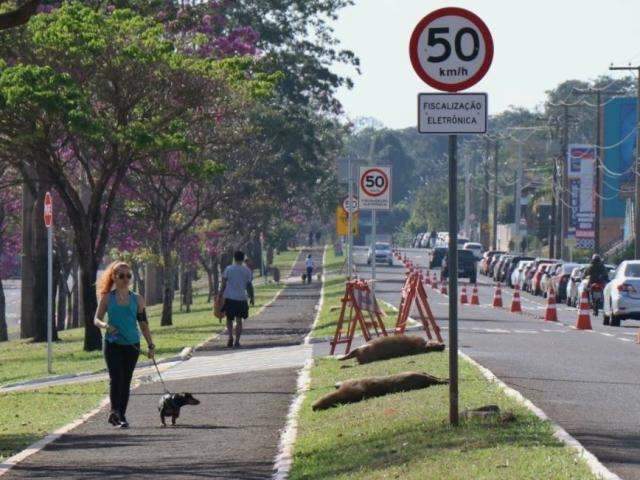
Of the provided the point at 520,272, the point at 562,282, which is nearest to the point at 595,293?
the point at 562,282

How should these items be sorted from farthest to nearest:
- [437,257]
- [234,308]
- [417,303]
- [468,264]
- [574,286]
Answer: [437,257] → [468,264] → [574,286] → [234,308] → [417,303]

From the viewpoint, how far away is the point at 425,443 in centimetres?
1216

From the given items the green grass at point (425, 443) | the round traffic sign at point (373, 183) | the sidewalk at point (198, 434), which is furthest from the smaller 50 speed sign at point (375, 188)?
the green grass at point (425, 443)

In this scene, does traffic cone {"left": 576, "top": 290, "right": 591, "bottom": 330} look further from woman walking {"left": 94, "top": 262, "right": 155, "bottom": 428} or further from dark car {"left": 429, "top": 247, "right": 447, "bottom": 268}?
dark car {"left": 429, "top": 247, "right": 447, "bottom": 268}

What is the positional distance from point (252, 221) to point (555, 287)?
663 inches

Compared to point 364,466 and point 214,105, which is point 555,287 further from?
point 364,466

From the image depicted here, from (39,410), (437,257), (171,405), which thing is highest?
(437,257)

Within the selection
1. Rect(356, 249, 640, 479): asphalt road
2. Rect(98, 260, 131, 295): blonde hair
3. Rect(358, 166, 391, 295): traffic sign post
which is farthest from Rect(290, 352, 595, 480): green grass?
Rect(358, 166, 391, 295): traffic sign post

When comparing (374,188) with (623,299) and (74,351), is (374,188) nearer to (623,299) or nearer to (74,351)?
(74,351)

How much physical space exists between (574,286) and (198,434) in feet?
123

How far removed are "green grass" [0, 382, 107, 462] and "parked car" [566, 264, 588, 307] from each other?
30828 mm

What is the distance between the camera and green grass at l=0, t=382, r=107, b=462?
15195mm

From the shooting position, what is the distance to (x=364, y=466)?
11.5 m

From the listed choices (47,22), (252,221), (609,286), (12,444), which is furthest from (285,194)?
(12,444)
